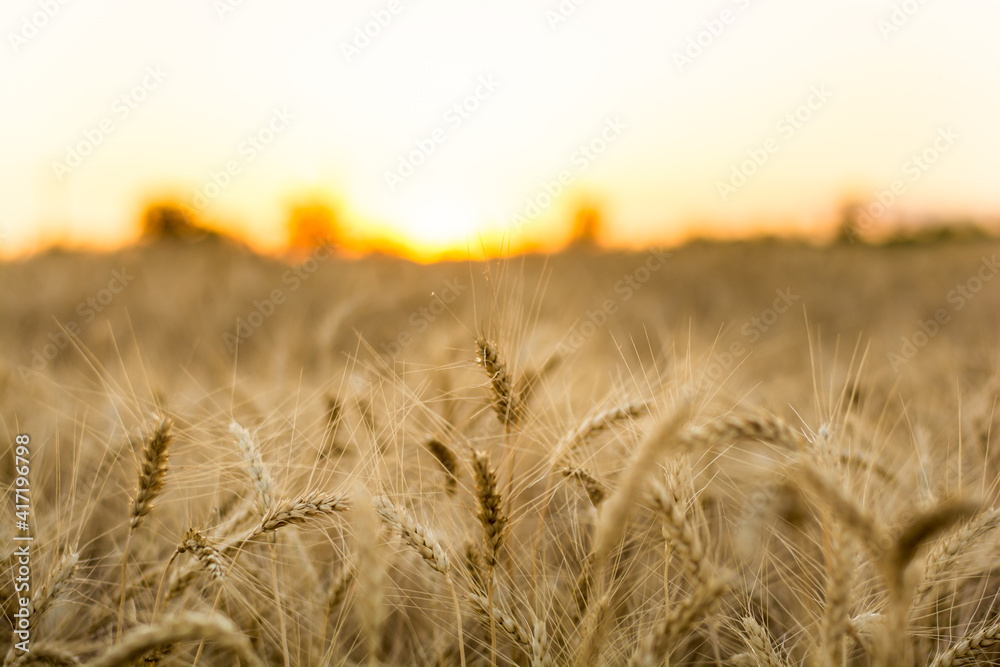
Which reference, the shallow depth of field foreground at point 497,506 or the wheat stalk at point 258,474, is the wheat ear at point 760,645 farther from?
the wheat stalk at point 258,474

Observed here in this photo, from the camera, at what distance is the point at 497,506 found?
3.42 feet

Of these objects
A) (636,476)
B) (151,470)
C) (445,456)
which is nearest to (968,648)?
(636,476)

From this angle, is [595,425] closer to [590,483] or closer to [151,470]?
[590,483]

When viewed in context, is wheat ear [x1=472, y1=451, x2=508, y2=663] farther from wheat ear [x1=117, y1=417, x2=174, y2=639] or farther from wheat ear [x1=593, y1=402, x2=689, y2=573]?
wheat ear [x1=117, y1=417, x2=174, y2=639]

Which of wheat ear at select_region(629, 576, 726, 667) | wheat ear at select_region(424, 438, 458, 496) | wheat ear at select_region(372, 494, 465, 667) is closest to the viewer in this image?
wheat ear at select_region(629, 576, 726, 667)

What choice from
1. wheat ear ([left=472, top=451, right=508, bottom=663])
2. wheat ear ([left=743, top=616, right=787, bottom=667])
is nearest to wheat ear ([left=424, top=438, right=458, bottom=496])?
wheat ear ([left=472, top=451, right=508, bottom=663])

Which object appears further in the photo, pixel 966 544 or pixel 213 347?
pixel 213 347

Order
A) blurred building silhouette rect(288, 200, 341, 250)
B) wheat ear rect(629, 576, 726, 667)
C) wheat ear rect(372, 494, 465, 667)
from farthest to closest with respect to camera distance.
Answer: blurred building silhouette rect(288, 200, 341, 250)
wheat ear rect(372, 494, 465, 667)
wheat ear rect(629, 576, 726, 667)

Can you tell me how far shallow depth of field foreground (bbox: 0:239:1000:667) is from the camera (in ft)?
3.08

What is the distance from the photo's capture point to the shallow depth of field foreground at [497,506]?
94 cm

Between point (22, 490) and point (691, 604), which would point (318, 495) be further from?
point (22, 490)

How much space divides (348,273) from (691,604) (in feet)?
20.8

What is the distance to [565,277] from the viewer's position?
7023mm

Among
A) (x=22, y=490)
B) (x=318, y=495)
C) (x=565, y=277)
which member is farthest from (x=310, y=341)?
(x=565, y=277)
